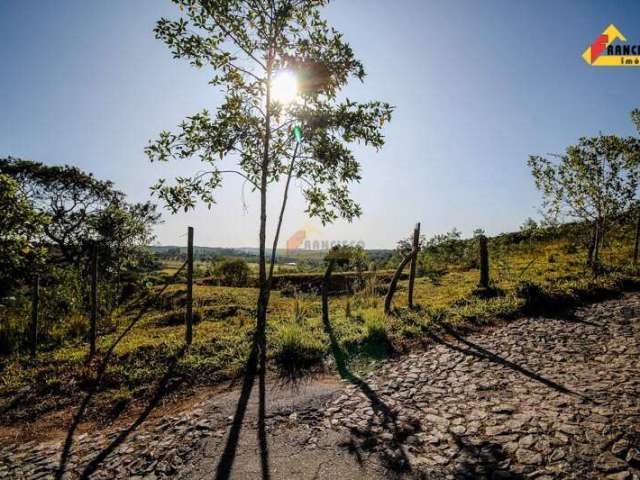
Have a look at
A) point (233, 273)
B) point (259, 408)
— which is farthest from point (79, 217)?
point (259, 408)

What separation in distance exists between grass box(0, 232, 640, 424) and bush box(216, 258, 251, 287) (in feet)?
22.2

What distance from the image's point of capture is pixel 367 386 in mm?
5434

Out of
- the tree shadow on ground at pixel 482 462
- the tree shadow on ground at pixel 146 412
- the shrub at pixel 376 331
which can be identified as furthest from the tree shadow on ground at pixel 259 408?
the shrub at pixel 376 331

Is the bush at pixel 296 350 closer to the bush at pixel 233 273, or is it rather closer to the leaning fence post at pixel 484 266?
the leaning fence post at pixel 484 266

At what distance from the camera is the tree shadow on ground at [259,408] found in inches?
142

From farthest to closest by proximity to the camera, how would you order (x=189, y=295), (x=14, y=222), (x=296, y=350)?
1. (x=189, y=295)
2. (x=296, y=350)
3. (x=14, y=222)

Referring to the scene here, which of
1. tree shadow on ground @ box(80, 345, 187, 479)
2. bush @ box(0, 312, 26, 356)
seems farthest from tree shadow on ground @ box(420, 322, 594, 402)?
bush @ box(0, 312, 26, 356)

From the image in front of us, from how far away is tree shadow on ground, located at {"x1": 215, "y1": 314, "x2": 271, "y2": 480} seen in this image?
3.61 m

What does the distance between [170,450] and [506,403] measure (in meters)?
4.27

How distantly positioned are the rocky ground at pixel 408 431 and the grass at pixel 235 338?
1.08m

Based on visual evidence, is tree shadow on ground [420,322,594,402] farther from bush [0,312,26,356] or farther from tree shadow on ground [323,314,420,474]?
bush [0,312,26,356]

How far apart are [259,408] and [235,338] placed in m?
2.99

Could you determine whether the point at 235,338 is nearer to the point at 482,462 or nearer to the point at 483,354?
the point at 483,354

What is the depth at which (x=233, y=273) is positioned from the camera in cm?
2178
